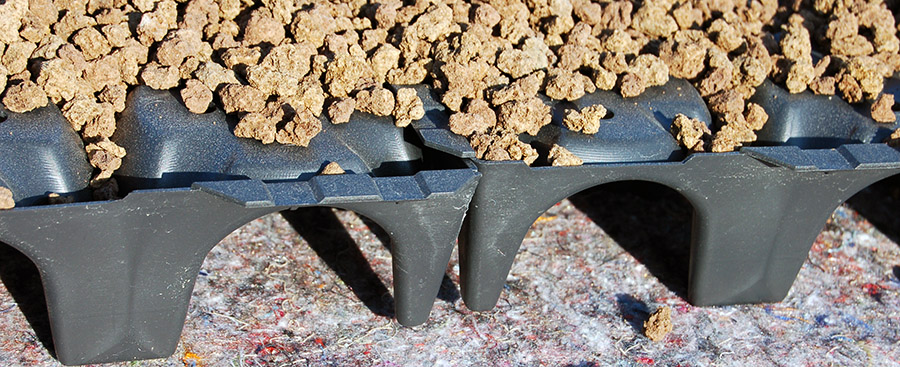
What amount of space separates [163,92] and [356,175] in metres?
0.59

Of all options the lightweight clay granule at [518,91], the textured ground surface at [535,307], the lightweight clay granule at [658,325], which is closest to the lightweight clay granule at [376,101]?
the lightweight clay granule at [518,91]

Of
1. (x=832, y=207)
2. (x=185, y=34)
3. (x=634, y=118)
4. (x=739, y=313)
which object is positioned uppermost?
(x=185, y=34)

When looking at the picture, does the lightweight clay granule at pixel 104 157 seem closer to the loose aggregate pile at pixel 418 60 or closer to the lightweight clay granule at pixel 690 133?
the loose aggregate pile at pixel 418 60

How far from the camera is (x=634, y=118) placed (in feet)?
8.36

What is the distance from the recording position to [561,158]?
2314 mm

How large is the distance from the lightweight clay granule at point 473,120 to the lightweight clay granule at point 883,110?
1092 millimetres

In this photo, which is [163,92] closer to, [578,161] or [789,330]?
[578,161]

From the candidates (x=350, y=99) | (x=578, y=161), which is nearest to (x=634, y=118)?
(x=578, y=161)

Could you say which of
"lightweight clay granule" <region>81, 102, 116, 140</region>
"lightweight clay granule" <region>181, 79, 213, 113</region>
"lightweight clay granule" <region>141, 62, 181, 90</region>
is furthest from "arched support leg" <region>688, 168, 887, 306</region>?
"lightweight clay granule" <region>81, 102, 116, 140</region>

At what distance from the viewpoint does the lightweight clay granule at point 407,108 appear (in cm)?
240

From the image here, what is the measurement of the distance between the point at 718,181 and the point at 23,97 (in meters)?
1.71

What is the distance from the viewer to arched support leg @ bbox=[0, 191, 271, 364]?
6.56 feet

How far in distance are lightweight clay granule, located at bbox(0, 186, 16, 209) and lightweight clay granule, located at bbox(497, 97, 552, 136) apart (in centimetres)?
114

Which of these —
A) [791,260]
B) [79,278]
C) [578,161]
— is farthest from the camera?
[791,260]
